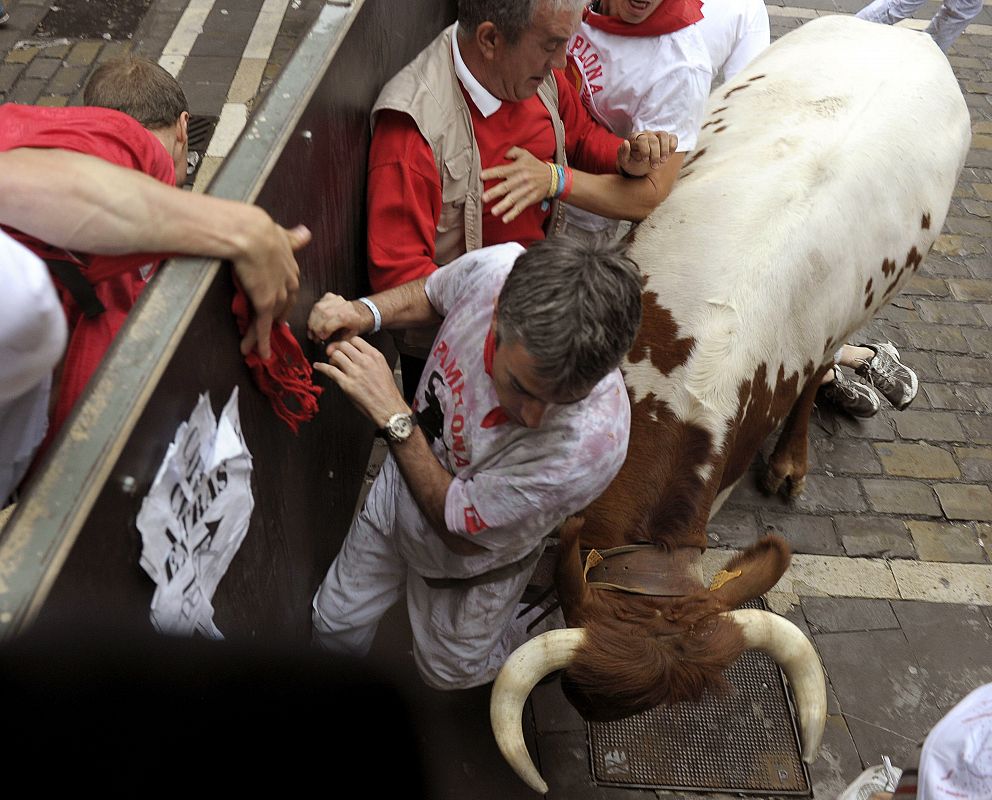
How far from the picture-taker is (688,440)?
9.49 ft

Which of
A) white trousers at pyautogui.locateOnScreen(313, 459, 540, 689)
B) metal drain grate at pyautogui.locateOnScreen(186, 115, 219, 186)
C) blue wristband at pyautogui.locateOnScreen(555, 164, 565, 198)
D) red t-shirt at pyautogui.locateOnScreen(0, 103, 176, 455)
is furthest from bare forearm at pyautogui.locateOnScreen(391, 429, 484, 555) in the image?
metal drain grate at pyautogui.locateOnScreen(186, 115, 219, 186)

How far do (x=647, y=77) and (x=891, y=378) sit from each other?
253 cm

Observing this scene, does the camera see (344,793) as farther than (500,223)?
No

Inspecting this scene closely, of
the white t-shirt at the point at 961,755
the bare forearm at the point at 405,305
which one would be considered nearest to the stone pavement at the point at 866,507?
the bare forearm at the point at 405,305

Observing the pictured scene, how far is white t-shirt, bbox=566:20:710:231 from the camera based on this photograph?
3215 mm

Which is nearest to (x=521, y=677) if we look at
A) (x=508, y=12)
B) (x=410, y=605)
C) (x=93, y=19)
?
(x=410, y=605)

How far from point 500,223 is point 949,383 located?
349 cm

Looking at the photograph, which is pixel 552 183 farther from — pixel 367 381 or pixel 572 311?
pixel 572 311

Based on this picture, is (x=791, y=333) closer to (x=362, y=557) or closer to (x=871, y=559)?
(x=871, y=559)

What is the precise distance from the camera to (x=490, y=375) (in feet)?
7.24

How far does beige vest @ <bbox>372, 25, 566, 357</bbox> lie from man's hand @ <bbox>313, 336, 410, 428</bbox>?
0.72 m

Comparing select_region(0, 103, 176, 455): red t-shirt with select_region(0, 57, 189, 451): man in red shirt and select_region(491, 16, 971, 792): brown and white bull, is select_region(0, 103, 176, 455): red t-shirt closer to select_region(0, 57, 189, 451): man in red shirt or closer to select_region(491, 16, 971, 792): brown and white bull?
select_region(0, 57, 189, 451): man in red shirt

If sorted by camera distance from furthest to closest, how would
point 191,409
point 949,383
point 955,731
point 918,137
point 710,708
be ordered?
point 949,383 < point 918,137 < point 710,708 < point 955,731 < point 191,409

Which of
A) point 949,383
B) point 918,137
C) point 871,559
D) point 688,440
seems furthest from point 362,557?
point 949,383
